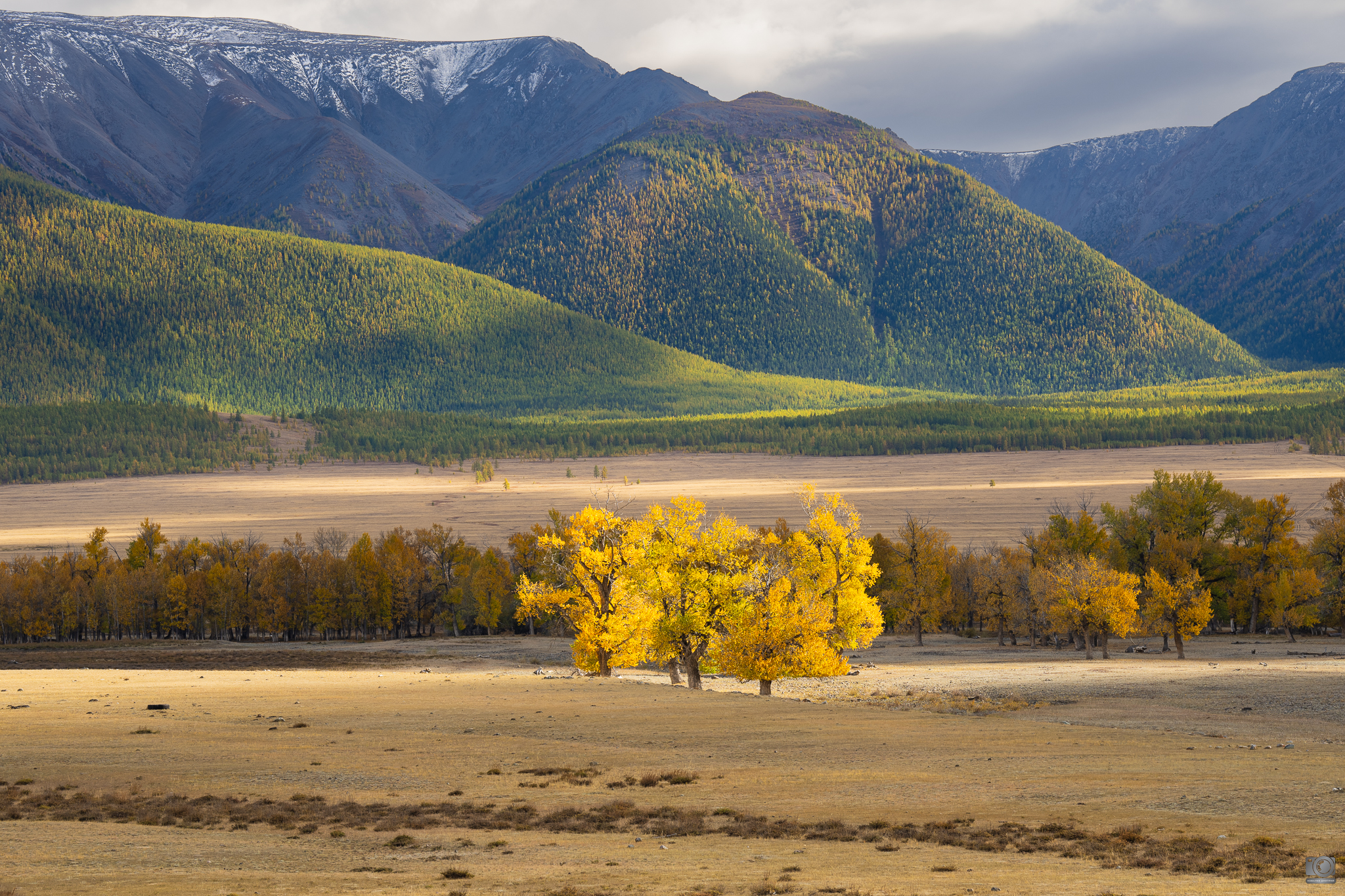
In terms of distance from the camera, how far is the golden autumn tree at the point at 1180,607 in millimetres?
89312

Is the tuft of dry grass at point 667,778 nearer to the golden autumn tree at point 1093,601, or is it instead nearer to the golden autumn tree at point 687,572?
the golden autumn tree at point 687,572

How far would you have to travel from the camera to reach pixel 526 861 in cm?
3012

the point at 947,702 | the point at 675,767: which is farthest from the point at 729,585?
the point at 675,767

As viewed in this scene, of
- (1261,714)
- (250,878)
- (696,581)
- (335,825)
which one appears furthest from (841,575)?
(250,878)

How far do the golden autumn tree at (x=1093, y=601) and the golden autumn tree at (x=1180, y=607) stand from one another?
159cm

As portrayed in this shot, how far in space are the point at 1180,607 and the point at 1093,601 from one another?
238 inches

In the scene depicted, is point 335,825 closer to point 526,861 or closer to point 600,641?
point 526,861

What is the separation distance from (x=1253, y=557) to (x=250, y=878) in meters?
102

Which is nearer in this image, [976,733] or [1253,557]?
[976,733]

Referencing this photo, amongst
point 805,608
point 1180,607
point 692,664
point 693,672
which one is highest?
point 805,608

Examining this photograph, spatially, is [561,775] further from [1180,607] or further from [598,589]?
[1180,607]

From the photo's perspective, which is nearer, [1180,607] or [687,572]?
[687,572]

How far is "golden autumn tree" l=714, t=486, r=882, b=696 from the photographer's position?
232ft

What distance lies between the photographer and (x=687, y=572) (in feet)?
233
